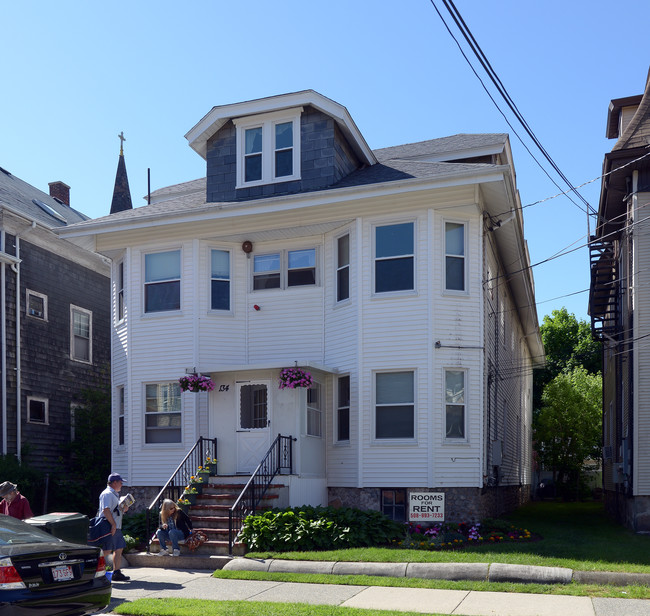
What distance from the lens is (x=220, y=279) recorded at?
18.3m

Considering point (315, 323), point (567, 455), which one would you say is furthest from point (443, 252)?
point (567, 455)

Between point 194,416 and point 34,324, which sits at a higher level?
point 34,324

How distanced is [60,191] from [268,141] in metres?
14.3

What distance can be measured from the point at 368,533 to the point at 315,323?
540cm

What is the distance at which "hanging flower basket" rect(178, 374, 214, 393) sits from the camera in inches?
667

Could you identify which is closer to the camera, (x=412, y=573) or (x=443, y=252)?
(x=412, y=573)

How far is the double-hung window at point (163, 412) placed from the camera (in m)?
18.0

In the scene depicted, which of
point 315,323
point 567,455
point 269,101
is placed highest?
point 269,101

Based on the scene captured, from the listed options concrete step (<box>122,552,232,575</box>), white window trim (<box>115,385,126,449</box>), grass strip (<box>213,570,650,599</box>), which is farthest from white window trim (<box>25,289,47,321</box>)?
grass strip (<box>213,570,650,599</box>)

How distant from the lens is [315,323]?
17.5 meters

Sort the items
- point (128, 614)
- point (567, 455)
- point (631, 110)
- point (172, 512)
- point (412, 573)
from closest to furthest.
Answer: point (128, 614) → point (412, 573) → point (172, 512) → point (631, 110) → point (567, 455)

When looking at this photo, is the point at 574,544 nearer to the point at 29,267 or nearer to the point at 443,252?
the point at 443,252

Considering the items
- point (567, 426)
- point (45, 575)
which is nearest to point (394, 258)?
point (45, 575)

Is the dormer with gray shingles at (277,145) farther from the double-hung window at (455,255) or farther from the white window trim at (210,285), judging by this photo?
the double-hung window at (455,255)
